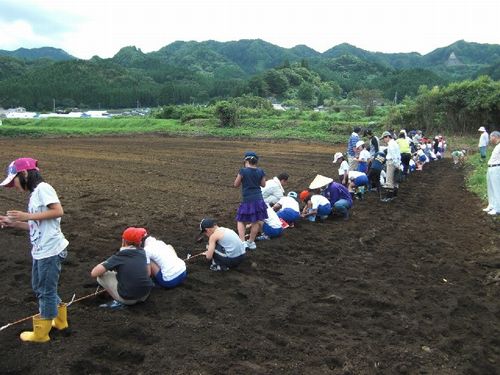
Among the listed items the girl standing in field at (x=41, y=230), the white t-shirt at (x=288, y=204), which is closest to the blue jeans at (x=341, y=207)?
the white t-shirt at (x=288, y=204)

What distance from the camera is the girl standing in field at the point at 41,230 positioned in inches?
159

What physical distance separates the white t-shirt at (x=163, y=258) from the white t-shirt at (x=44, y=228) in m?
1.42

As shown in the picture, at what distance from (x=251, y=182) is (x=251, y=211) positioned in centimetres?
47

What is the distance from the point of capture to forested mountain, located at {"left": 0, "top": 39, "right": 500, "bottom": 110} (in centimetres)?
8306

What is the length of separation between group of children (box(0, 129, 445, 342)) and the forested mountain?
2414 inches

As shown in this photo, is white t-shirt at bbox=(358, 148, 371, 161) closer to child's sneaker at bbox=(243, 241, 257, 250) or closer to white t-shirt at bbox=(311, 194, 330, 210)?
white t-shirt at bbox=(311, 194, 330, 210)

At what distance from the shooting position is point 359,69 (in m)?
116

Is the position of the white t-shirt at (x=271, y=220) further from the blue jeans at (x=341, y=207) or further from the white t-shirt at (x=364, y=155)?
the white t-shirt at (x=364, y=155)

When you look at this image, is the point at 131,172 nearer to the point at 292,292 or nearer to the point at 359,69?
the point at 292,292

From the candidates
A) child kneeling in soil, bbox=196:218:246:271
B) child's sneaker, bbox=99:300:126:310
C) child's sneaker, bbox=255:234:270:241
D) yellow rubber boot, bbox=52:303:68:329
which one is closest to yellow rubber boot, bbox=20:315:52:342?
yellow rubber boot, bbox=52:303:68:329

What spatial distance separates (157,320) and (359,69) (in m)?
119

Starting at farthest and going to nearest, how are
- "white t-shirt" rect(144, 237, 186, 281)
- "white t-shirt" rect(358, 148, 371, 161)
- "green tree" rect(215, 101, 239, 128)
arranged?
1. "green tree" rect(215, 101, 239, 128)
2. "white t-shirt" rect(358, 148, 371, 161)
3. "white t-shirt" rect(144, 237, 186, 281)

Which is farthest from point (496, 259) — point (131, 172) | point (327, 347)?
point (131, 172)

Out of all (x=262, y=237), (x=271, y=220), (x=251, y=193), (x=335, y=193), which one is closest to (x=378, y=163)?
(x=335, y=193)
